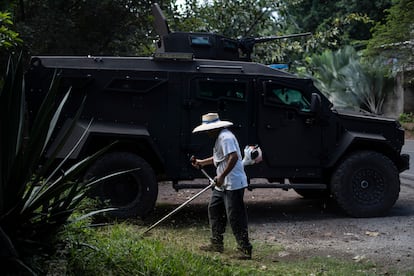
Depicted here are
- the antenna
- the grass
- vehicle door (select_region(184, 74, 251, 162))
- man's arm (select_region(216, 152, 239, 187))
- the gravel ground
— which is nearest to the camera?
the grass

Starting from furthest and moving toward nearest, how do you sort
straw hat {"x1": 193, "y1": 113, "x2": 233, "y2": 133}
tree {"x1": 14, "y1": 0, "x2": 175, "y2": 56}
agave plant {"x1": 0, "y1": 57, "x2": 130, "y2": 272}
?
tree {"x1": 14, "y1": 0, "x2": 175, "y2": 56} < straw hat {"x1": 193, "y1": 113, "x2": 233, "y2": 133} < agave plant {"x1": 0, "y1": 57, "x2": 130, "y2": 272}

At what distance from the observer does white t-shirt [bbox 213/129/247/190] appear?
711cm

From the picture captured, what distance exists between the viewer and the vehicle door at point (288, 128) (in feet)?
31.2

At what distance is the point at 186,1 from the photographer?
16188 millimetres

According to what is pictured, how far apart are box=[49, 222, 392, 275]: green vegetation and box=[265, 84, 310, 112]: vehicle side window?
265 centimetres

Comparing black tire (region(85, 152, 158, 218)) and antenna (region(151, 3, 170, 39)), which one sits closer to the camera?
black tire (region(85, 152, 158, 218))

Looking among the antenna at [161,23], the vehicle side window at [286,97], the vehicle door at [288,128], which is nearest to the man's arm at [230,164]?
the vehicle door at [288,128]

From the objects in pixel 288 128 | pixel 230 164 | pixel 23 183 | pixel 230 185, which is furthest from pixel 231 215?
pixel 23 183

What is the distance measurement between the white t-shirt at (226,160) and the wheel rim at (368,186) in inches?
123

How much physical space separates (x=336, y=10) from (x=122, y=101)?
32236 mm

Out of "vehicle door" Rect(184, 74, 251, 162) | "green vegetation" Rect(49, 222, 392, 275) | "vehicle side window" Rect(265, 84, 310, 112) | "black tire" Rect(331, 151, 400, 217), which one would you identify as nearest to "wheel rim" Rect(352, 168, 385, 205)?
"black tire" Rect(331, 151, 400, 217)

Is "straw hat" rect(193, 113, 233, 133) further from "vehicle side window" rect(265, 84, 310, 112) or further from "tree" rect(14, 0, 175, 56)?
"tree" rect(14, 0, 175, 56)

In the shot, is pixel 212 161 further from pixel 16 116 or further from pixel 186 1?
pixel 186 1

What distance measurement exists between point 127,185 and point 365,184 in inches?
140
